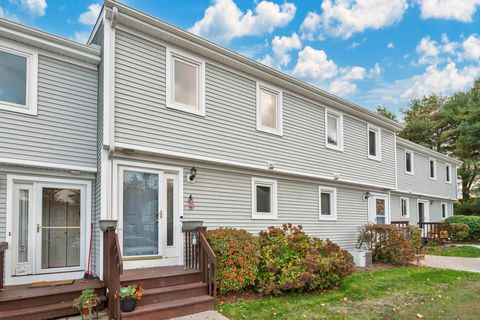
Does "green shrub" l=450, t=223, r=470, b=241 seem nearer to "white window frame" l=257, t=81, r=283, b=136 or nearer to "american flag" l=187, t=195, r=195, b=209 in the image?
"white window frame" l=257, t=81, r=283, b=136

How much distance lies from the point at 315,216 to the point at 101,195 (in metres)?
6.93

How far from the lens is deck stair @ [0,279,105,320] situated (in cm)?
516

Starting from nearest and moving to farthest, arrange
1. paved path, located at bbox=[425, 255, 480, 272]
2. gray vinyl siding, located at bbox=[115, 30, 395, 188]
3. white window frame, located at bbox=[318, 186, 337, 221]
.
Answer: gray vinyl siding, located at bbox=[115, 30, 395, 188] → paved path, located at bbox=[425, 255, 480, 272] → white window frame, located at bbox=[318, 186, 337, 221]

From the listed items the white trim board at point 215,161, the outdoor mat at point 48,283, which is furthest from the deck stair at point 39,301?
the white trim board at point 215,161

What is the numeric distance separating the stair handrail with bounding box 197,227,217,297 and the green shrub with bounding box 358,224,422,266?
6610 mm

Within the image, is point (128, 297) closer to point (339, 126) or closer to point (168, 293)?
point (168, 293)

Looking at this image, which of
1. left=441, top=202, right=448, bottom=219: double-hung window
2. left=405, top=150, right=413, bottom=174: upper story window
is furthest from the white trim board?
left=441, top=202, right=448, bottom=219: double-hung window

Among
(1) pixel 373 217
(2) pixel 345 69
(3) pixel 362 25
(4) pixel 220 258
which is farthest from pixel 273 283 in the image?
(2) pixel 345 69

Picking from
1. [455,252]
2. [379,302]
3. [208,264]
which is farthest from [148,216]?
[455,252]

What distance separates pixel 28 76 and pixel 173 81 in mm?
2804

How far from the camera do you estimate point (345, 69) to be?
21.9m

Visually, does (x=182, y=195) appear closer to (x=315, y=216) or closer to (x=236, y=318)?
(x=236, y=318)

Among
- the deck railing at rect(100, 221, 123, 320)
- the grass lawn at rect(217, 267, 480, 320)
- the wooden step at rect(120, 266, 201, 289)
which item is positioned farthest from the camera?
the wooden step at rect(120, 266, 201, 289)

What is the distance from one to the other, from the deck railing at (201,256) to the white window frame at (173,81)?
2.79m
